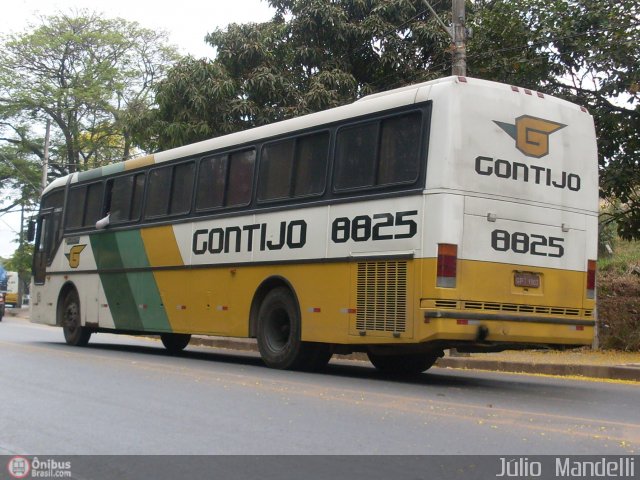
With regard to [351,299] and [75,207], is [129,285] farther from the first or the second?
[351,299]

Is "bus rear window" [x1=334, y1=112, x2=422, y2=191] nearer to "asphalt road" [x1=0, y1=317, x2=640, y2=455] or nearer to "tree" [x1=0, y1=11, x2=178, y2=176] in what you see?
"asphalt road" [x1=0, y1=317, x2=640, y2=455]

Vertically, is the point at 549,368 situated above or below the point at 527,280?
below

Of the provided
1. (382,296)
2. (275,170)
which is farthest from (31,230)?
(382,296)

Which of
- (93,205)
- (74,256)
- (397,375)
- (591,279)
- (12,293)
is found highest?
(93,205)

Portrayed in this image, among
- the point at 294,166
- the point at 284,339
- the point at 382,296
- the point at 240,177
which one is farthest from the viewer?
the point at 240,177

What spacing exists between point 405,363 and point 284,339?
180 centimetres

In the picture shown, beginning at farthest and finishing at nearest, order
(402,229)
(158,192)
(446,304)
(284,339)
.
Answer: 1. (158,192)
2. (284,339)
3. (402,229)
4. (446,304)

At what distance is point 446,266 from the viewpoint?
9.75 m

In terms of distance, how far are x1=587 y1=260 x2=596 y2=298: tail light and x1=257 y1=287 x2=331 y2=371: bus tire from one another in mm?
3460

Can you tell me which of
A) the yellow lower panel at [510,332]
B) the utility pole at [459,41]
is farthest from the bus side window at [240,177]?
the utility pole at [459,41]

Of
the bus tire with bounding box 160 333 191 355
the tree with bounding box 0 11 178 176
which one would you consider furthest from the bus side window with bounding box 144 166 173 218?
the tree with bounding box 0 11 178 176

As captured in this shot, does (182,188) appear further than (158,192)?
No
